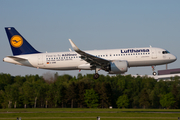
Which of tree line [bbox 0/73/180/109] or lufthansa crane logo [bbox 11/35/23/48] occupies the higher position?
lufthansa crane logo [bbox 11/35/23/48]

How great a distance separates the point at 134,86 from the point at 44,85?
139 ft

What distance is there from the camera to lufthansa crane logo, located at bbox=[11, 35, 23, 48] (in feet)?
151

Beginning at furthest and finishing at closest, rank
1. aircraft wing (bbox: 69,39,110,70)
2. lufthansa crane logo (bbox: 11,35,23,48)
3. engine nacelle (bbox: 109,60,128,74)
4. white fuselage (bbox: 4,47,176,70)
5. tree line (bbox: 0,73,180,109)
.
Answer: tree line (bbox: 0,73,180,109)
lufthansa crane logo (bbox: 11,35,23,48)
white fuselage (bbox: 4,47,176,70)
engine nacelle (bbox: 109,60,128,74)
aircraft wing (bbox: 69,39,110,70)

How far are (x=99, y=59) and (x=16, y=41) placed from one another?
1518 cm

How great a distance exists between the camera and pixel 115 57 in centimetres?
4247

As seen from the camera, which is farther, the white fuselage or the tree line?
the tree line
